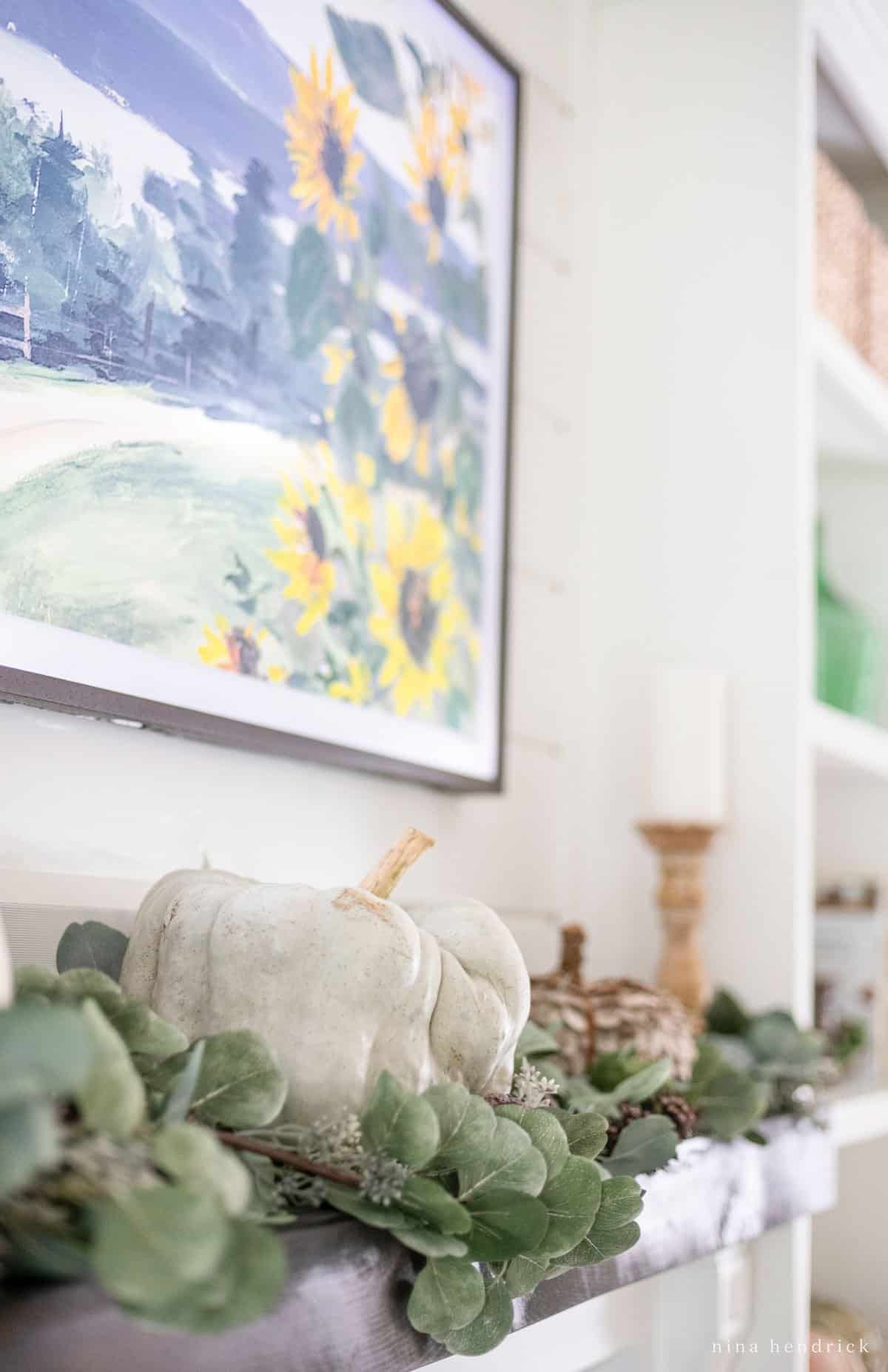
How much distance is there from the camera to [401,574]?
4.18 ft

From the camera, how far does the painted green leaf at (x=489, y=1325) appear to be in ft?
2.29

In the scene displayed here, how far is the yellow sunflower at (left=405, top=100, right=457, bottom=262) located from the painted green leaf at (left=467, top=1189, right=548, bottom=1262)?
3.10 feet

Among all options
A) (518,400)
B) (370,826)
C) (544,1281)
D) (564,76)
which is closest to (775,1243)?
(370,826)

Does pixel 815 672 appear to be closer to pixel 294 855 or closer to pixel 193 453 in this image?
→ pixel 294 855

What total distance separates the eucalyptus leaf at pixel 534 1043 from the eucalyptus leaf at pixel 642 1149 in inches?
3.5

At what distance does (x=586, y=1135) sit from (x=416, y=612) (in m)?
0.61

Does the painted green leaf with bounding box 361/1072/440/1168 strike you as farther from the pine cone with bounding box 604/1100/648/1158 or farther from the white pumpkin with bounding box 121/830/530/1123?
the pine cone with bounding box 604/1100/648/1158

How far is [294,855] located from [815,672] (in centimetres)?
98

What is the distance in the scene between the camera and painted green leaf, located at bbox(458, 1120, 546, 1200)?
0.67m

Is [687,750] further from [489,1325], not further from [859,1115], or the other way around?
[489,1325]

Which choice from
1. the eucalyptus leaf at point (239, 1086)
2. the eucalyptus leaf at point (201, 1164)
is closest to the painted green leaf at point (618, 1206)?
the eucalyptus leaf at point (239, 1086)

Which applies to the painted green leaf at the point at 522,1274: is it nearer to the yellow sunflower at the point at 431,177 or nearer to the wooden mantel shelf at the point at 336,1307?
the wooden mantel shelf at the point at 336,1307

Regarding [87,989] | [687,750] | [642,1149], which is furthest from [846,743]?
[87,989]

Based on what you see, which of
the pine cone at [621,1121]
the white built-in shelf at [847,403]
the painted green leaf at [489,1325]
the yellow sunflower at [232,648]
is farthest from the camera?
the white built-in shelf at [847,403]
